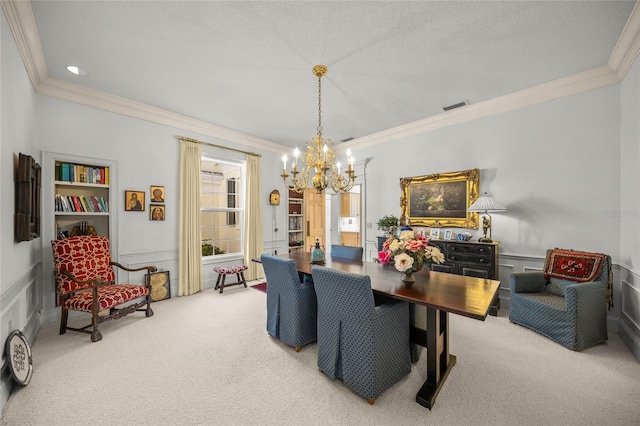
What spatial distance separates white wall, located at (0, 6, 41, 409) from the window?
226 cm

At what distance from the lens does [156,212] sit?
4.10 meters

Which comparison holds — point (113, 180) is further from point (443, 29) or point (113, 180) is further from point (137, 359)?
point (443, 29)

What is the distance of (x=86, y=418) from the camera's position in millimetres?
1756

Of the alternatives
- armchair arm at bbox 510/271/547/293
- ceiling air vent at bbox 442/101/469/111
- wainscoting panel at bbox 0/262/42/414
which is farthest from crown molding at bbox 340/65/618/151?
wainscoting panel at bbox 0/262/42/414

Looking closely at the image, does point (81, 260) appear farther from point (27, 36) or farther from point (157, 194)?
point (27, 36)

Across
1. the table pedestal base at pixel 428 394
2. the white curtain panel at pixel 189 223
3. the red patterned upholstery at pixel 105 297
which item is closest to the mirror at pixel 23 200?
the red patterned upholstery at pixel 105 297

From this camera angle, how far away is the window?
195 inches

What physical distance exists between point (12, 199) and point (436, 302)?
353 centimetres

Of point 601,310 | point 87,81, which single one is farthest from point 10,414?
point 601,310

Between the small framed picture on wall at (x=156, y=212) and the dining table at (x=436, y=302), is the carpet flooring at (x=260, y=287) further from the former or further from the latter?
the dining table at (x=436, y=302)

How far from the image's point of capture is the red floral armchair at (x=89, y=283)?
112 inches

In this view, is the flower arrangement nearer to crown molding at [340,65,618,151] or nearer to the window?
crown molding at [340,65,618,151]

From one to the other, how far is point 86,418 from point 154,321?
165 centimetres

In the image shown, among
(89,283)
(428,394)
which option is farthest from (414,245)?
(89,283)
